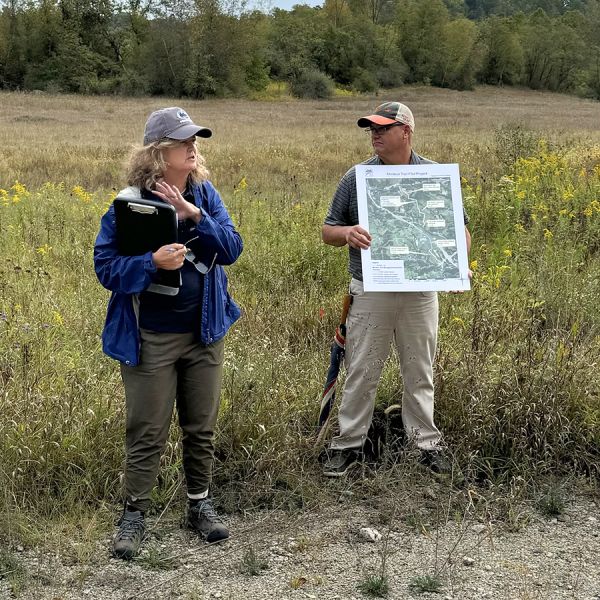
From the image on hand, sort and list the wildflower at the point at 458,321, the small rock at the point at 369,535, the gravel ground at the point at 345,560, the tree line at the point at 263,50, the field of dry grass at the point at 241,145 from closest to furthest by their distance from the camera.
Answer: the gravel ground at the point at 345,560 < the small rock at the point at 369,535 < the wildflower at the point at 458,321 < the field of dry grass at the point at 241,145 < the tree line at the point at 263,50

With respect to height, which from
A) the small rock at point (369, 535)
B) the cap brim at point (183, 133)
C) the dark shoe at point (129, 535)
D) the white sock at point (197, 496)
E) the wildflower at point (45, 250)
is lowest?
the small rock at point (369, 535)

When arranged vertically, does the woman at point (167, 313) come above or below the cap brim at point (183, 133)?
below

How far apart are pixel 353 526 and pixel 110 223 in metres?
1.78

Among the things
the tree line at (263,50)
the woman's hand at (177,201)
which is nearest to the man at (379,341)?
the woman's hand at (177,201)

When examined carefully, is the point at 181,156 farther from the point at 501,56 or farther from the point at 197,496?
the point at 501,56

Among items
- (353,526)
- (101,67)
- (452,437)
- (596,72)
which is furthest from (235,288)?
(596,72)

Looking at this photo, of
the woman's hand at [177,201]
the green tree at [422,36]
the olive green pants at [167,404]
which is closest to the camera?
the woman's hand at [177,201]

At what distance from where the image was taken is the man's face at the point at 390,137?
3.90m

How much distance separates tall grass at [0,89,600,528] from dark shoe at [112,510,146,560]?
0.29 metres

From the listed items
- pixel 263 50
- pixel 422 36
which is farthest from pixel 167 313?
pixel 422 36

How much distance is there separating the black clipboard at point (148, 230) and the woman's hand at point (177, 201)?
0.20 feet

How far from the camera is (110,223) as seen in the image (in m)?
3.30

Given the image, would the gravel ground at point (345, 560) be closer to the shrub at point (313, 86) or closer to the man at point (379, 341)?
the man at point (379, 341)

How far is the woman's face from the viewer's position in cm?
327
